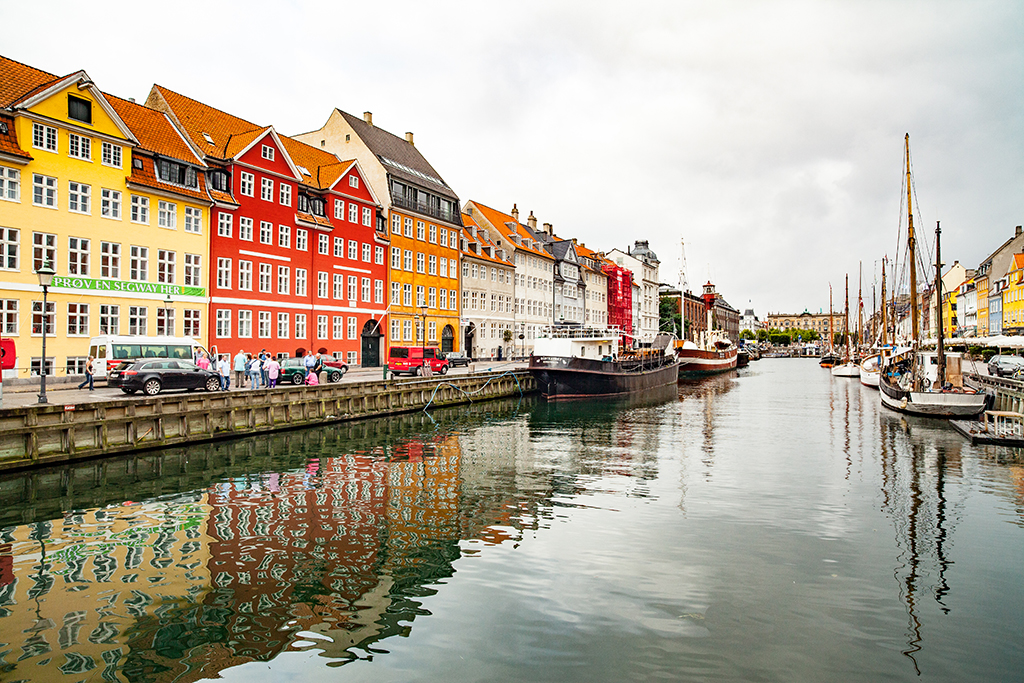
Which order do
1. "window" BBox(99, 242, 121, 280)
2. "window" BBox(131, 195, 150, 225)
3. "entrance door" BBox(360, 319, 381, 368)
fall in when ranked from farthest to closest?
"entrance door" BBox(360, 319, 381, 368), "window" BBox(131, 195, 150, 225), "window" BBox(99, 242, 121, 280)

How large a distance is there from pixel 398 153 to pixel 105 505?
53.6 meters

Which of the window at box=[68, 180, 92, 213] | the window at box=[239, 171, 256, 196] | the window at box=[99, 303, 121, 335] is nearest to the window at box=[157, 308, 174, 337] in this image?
the window at box=[99, 303, 121, 335]

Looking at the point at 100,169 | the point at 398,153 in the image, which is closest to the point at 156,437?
the point at 100,169

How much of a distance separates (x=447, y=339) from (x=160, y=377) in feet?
129

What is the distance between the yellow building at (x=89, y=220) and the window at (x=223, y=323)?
1.23 m

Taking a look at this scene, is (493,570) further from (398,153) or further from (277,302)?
(398,153)

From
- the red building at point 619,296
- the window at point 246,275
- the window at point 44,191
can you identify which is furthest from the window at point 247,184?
the red building at point 619,296

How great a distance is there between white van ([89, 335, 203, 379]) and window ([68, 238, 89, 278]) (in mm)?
4490

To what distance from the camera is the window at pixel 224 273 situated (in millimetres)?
42156

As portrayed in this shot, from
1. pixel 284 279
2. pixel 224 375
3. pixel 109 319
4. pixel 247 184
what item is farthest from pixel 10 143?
pixel 284 279

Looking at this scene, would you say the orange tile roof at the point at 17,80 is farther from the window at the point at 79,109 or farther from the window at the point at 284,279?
the window at the point at 284,279

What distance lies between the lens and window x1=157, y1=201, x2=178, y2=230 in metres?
38.7

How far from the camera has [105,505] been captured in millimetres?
16281

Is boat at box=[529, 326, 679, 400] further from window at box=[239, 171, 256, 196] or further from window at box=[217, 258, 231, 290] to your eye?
window at box=[239, 171, 256, 196]
